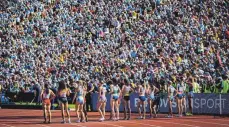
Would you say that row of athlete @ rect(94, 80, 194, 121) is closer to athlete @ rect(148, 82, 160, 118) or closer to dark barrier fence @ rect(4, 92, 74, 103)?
athlete @ rect(148, 82, 160, 118)

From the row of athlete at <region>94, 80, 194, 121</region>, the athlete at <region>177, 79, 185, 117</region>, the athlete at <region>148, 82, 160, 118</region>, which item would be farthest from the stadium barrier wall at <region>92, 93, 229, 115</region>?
the athlete at <region>148, 82, 160, 118</region>

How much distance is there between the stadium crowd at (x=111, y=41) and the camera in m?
34.9

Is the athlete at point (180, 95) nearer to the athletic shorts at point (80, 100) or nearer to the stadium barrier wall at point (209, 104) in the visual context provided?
the stadium barrier wall at point (209, 104)

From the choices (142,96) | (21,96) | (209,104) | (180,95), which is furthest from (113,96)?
(21,96)

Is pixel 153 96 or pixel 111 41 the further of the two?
pixel 111 41

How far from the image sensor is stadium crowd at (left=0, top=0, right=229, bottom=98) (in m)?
34.9

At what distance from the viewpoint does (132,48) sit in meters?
39.9

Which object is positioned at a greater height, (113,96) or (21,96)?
(21,96)

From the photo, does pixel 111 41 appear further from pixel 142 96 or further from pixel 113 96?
pixel 113 96

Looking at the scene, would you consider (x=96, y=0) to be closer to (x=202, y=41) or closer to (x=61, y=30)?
(x=61, y=30)

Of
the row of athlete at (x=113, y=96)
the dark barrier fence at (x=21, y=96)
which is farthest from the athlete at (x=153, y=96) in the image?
the dark barrier fence at (x=21, y=96)

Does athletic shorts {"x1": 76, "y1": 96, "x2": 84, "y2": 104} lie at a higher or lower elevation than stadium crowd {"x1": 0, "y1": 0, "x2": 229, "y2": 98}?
lower

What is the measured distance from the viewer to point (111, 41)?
42.1 metres

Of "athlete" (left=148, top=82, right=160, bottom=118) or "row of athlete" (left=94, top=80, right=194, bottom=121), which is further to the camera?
"athlete" (left=148, top=82, right=160, bottom=118)
